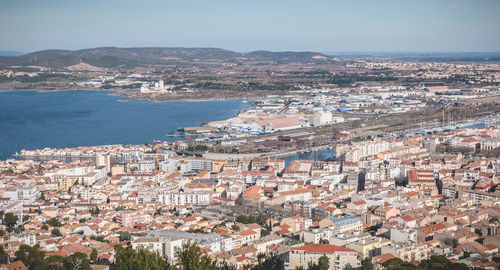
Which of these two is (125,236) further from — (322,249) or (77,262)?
(322,249)

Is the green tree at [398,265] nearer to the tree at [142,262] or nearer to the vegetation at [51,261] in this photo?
the tree at [142,262]

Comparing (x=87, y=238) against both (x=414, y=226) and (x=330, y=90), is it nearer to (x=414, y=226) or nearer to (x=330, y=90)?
(x=414, y=226)

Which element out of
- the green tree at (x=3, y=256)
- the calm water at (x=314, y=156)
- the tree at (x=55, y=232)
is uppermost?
the green tree at (x=3, y=256)

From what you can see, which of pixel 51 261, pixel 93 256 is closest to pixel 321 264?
pixel 93 256

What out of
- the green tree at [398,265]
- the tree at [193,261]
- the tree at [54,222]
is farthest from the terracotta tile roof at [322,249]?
the tree at [54,222]

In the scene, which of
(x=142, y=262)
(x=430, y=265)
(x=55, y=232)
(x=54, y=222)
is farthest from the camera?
(x=54, y=222)

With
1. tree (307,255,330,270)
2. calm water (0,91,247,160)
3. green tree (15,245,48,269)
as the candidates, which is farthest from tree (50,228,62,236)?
calm water (0,91,247,160)

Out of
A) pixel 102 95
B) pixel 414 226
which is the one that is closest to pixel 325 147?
pixel 414 226
